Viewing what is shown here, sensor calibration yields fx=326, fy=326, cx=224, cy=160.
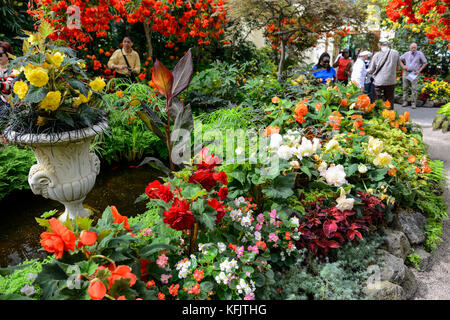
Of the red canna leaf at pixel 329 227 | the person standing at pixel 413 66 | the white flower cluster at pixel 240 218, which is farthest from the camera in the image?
the person standing at pixel 413 66

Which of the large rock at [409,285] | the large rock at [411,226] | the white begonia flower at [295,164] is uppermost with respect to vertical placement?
the white begonia flower at [295,164]

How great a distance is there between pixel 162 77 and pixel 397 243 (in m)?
2.35

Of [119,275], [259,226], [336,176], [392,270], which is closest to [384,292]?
[392,270]

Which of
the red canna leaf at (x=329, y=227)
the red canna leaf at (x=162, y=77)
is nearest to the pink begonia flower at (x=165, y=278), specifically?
the red canna leaf at (x=329, y=227)

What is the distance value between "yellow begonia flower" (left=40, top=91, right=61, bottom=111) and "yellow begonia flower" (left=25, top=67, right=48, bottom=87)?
81 mm

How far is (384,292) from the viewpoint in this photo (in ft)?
7.08

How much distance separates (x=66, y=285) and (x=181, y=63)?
74.2 inches

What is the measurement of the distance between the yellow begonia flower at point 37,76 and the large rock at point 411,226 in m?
3.10

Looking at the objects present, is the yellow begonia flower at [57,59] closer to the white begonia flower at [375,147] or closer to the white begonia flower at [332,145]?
the white begonia flower at [332,145]

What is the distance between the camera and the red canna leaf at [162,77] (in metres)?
2.48

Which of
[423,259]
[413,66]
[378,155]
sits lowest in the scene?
[423,259]

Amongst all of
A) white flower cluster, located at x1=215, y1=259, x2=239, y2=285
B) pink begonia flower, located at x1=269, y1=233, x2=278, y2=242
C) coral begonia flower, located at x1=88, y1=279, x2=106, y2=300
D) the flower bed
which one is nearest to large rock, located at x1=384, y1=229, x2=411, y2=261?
the flower bed

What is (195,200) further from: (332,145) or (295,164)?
(332,145)
